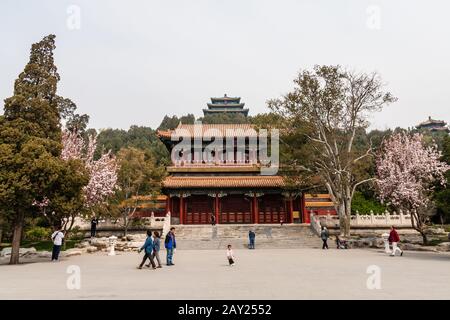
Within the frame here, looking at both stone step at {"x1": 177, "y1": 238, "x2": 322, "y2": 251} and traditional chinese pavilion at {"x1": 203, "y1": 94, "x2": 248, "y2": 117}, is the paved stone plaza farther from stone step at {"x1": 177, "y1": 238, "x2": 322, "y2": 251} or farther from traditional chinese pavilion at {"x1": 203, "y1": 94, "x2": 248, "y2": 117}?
traditional chinese pavilion at {"x1": 203, "y1": 94, "x2": 248, "y2": 117}

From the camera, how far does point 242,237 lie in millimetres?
28312

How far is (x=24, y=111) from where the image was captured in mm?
15516

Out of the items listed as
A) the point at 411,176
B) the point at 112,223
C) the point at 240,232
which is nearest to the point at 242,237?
the point at 240,232

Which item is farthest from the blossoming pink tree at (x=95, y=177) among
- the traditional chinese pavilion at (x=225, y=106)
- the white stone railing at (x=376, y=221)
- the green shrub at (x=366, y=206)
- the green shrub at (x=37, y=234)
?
the traditional chinese pavilion at (x=225, y=106)

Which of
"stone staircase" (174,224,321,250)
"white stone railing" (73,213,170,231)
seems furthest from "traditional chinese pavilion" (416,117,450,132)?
"white stone railing" (73,213,170,231)

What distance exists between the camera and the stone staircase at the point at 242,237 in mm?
24547

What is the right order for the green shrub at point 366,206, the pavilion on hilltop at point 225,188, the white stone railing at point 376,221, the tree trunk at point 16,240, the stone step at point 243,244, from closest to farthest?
the tree trunk at point 16,240 → the stone step at point 243,244 → the white stone railing at point 376,221 → the pavilion on hilltop at point 225,188 → the green shrub at point 366,206

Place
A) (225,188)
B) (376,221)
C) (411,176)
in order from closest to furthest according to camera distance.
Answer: (411,176) < (376,221) < (225,188)

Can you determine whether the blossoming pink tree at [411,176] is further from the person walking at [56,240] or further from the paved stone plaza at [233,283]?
the person walking at [56,240]

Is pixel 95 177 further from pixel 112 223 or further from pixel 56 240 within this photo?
pixel 56 240

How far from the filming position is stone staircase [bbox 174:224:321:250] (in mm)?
24547
